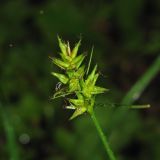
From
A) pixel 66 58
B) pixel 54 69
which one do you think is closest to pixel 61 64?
pixel 66 58

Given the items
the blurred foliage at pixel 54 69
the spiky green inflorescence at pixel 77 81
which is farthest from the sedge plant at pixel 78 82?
the blurred foliage at pixel 54 69

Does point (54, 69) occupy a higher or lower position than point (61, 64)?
higher

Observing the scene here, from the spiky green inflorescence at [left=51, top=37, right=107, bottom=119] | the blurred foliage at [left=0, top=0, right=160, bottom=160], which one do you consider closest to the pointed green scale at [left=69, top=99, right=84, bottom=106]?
the spiky green inflorescence at [left=51, top=37, right=107, bottom=119]

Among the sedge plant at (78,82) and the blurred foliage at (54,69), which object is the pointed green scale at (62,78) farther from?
the blurred foliage at (54,69)

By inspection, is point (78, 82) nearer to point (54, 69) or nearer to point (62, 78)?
point (62, 78)

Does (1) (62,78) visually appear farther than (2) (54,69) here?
No

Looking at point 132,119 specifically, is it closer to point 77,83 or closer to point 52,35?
point 52,35

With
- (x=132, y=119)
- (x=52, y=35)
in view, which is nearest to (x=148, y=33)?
(x=52, y=35)

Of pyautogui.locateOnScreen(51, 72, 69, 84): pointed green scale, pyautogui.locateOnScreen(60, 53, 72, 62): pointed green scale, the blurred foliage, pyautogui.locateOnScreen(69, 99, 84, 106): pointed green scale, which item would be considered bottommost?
pyautogui.locateOnScreen(69, 99, 84, 106): pointed green scale

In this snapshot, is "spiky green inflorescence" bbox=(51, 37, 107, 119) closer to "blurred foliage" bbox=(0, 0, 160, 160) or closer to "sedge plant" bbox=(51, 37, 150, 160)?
"sedge plant" bbox=(51, 37, 150, 160)
